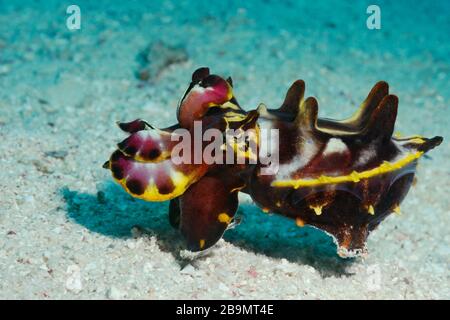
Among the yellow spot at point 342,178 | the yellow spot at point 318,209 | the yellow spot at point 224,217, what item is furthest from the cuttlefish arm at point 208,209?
the yellow spot at point 318,209

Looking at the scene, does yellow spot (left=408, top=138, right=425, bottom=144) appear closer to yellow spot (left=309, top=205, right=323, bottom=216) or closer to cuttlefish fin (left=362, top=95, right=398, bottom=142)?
cuttlefish fin (left=362, top=95, right=398, bottom=142)

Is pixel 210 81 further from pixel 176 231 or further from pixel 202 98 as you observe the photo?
pixel 176 231

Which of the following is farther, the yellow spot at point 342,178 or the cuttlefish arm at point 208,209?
the cuttlefish arm at point 208,209

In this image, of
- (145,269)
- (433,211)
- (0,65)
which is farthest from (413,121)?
(0,65)

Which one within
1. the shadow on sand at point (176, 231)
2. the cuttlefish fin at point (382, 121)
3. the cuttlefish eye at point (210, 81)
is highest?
the cuttlefish eye at point (210, 81)

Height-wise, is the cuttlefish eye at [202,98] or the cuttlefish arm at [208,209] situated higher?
the cuttlefish eye at [202,98]

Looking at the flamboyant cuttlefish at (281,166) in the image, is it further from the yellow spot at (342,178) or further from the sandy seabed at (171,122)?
the sandy seabed at (171,122)
